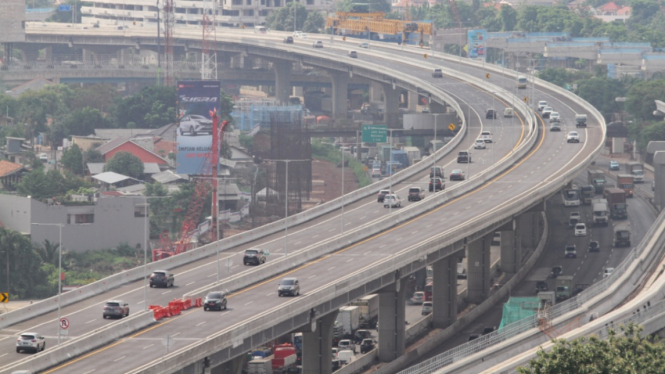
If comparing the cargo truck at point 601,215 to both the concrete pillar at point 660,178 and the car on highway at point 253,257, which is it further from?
the car on highway at point 253,257

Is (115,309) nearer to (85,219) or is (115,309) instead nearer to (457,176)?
(85,219)

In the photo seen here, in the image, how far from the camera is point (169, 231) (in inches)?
7697

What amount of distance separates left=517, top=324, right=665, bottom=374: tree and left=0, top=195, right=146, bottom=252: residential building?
109420mm

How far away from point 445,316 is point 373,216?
16.0m

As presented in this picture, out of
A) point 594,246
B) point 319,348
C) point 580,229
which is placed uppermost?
point 319,348

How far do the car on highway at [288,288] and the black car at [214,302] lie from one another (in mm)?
5924

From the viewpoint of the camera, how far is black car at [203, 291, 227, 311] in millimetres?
109562

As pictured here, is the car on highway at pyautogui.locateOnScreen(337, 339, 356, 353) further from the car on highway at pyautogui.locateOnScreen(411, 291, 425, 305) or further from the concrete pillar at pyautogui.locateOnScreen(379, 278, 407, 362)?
the car on highway at pyautogui.locateOnScreen(411, 291, 425, 305)

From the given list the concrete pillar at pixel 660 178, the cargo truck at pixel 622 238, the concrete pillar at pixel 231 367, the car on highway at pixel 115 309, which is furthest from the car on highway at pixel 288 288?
the concrete pillar at pixel 660 178

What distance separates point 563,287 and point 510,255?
62.0ft

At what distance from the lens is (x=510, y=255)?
6693 inches

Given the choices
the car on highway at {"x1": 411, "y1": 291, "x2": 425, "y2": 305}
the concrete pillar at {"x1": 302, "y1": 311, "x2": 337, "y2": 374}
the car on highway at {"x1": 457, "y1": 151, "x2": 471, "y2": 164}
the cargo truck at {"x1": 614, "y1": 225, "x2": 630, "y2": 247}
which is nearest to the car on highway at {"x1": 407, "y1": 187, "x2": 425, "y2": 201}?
the car on highway at {"x1": 411, "y1": 291, "x2": 425, "y2": 305}

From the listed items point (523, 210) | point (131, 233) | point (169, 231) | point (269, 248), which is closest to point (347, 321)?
point (269, 248)

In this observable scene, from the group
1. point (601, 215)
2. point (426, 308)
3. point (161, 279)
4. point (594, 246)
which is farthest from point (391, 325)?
point (601, 215)
